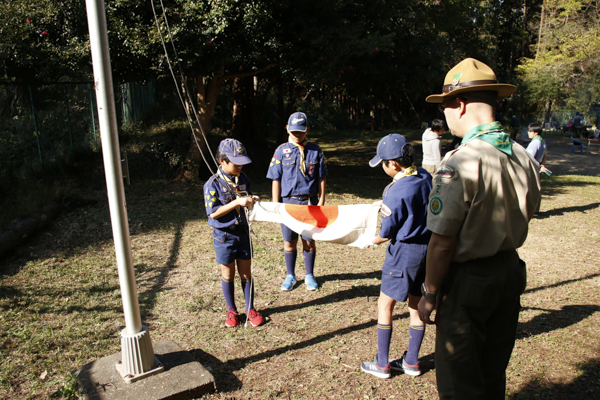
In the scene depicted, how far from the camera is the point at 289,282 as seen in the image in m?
5.31

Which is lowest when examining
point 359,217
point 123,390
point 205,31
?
point 123,390

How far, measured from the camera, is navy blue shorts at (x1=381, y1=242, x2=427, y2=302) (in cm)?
324

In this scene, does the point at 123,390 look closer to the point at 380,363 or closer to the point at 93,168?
the point at 380,363

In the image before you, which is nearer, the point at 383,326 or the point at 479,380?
the point at 479,380

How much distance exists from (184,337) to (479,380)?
286 centimetres

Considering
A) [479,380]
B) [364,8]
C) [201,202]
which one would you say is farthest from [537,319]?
[364,8]

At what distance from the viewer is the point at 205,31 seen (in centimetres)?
835

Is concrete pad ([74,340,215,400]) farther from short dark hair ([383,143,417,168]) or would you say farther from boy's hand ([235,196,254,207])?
short dark hair ([383,143,417,168])

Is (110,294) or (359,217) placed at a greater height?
(359,217)

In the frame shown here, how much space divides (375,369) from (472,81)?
246 cm

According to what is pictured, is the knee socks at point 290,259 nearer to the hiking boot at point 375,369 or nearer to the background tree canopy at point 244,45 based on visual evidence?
the hiking boot at point 375,369

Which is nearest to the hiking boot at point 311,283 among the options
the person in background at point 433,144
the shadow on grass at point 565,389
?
the shadow on grass at point 565,389

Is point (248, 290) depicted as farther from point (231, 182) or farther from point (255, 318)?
point (231, 182)

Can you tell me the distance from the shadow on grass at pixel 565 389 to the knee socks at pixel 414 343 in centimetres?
76
